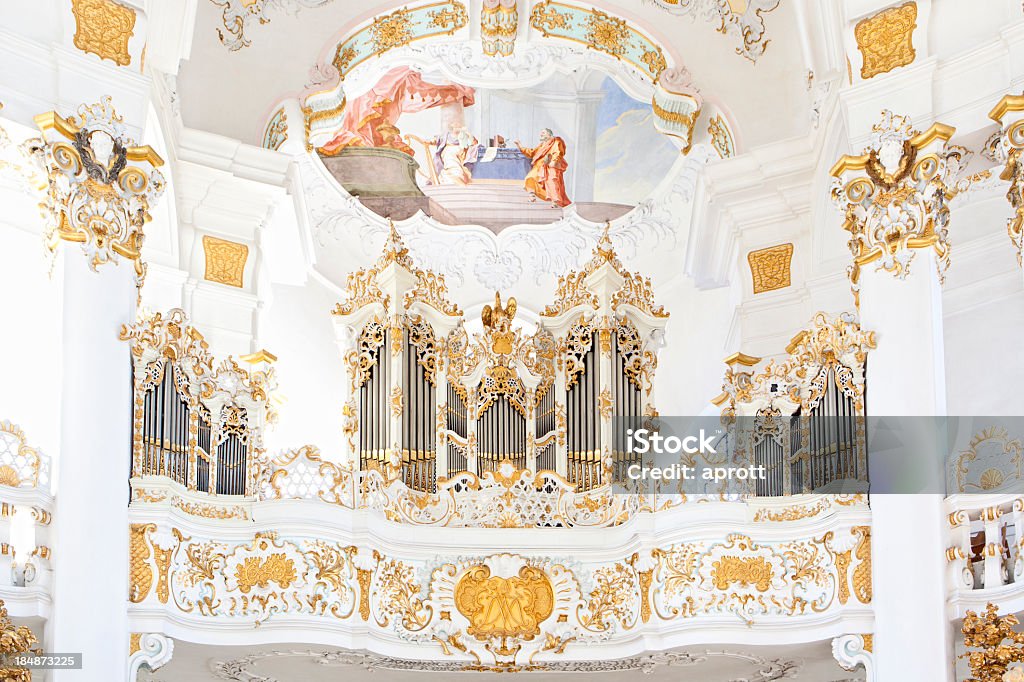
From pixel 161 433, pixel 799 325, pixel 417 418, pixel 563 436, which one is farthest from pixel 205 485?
A: pixel 799 325

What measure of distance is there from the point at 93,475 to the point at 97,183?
3030 millimetres

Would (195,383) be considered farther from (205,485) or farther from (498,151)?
(498,151)

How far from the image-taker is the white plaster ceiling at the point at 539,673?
1606cm

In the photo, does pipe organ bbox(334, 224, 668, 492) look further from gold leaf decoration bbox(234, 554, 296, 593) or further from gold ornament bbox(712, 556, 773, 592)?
gold ornament bbox(712, 556, 773, 592)

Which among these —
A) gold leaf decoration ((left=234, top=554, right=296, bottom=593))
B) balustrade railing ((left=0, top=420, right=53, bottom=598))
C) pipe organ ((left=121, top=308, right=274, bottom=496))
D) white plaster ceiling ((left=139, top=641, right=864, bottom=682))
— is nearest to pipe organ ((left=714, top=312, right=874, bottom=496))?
white plaster ceiling ((left=139, top=641, right=864, bottom=682))

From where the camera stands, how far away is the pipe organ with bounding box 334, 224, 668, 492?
17.8 m

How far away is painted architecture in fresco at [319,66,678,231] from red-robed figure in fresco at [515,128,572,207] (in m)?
0.02

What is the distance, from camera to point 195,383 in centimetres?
1656

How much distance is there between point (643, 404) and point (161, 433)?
5.61 m

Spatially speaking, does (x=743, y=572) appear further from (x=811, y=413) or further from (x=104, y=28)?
(x=104, y=28)

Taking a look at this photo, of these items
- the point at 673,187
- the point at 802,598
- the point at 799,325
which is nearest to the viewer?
the point at 802,598

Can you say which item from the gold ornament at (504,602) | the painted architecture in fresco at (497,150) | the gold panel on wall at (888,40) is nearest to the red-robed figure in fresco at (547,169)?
the painted architecture in fresco at (497,150)

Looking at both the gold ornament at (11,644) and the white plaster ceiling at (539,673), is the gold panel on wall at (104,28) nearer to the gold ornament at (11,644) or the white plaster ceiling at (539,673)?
the gold ornament at (11,644)

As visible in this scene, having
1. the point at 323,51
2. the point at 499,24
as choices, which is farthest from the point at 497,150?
the point at 323,51
